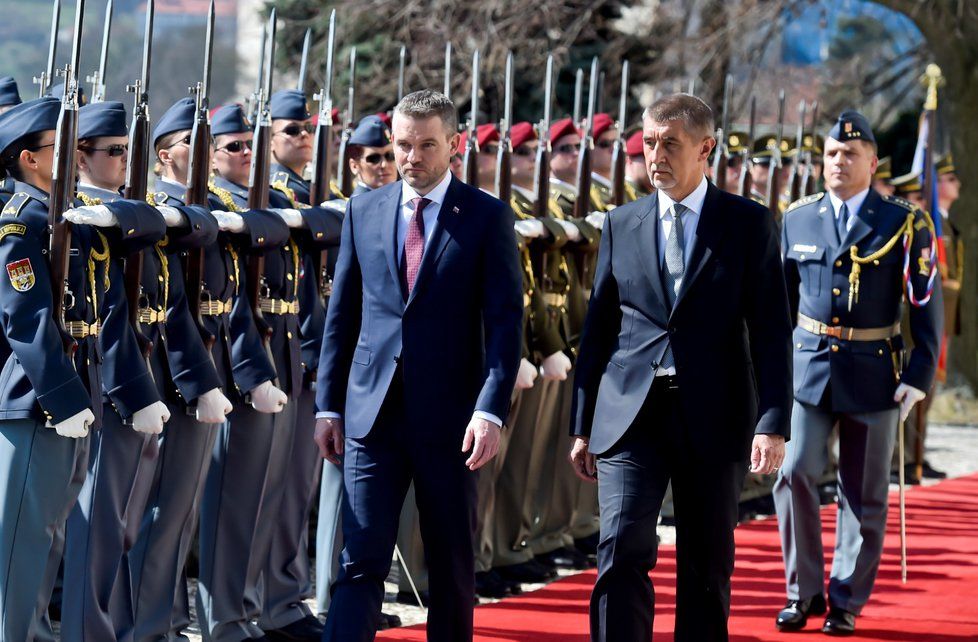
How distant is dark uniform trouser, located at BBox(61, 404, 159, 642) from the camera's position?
16.3 ft

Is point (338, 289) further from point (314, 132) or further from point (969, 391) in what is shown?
point (969, 391)

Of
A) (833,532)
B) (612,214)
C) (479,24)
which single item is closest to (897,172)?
(479,24)

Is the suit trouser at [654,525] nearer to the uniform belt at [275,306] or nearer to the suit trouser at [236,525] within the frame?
the suit trouser at [236,525]

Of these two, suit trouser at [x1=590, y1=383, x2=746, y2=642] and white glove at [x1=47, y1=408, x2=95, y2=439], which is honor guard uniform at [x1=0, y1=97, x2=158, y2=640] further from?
suit trouser at [x1=590, y1=383, x2=746, y2=642]

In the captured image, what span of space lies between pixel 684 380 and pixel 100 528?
1.75m

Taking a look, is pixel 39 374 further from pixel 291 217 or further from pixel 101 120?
pixel 291 217

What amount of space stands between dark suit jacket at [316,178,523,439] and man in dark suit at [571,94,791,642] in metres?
0.31

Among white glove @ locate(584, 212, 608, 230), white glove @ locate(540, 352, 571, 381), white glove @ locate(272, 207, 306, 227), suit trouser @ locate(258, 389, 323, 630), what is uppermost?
white glove @ locate(584, 212, 608, 230)

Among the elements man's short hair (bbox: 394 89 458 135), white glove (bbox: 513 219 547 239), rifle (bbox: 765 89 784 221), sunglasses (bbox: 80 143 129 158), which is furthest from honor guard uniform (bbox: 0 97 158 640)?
rifle (bbox: 765 89 784 221)

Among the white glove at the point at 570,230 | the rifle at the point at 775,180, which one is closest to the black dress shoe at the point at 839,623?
→ the white glove at the point at 570,230

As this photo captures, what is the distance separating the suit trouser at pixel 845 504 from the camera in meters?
6.34

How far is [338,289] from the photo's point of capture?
4738mm

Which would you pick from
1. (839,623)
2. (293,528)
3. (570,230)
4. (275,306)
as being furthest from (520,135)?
(839,623)

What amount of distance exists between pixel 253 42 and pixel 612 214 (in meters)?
13.5
